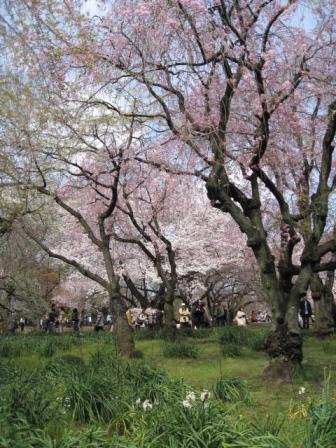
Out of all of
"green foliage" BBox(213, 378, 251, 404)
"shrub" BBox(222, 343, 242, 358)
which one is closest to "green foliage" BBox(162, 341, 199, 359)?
"shrub" BBox(222, 343, 242, 358)

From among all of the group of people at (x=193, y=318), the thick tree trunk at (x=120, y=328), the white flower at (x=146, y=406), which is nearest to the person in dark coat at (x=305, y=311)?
the group of people at (x=193, y=318)

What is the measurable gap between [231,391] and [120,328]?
18.9ft

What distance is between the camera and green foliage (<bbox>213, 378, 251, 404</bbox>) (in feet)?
19.9

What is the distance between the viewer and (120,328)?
1162cm

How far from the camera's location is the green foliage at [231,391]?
6051mm

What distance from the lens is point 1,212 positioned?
11.7 metres

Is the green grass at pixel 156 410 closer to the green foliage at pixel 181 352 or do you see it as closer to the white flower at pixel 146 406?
the white flower at pixel 146 406

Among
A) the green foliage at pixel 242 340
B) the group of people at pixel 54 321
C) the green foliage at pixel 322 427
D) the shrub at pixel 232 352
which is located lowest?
the green foliage at pixel 322 427

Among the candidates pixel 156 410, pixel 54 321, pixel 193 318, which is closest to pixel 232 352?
pixel 156 410

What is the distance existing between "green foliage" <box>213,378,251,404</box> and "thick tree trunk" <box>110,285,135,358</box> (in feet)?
16.9

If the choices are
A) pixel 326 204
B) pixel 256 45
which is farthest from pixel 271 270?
pixel 256 45

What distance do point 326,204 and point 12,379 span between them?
222 inches

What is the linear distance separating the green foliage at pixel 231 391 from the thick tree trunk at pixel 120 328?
516 centimetres

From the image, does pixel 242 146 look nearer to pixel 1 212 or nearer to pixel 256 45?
pixel 256 45
